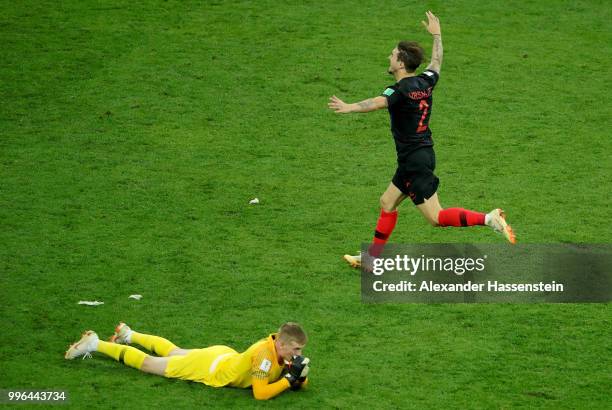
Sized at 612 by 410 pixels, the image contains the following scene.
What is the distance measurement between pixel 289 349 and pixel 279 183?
14.5 feet

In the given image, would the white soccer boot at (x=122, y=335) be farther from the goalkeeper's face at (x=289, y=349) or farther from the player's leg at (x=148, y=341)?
the goalkeeper's face at (x=289, y=349)

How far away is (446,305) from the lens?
929 centimetres

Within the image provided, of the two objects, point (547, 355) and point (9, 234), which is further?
point (9, 234)

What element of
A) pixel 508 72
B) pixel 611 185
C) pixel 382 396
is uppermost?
pixel 508 72

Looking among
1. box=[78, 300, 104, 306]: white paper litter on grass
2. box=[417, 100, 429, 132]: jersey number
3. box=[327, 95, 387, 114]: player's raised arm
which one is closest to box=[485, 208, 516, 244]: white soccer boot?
box=[417, 100, 429, 132]: jersey number

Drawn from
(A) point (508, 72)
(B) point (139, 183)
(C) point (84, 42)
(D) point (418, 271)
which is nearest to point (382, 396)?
(D) point (418, 271)

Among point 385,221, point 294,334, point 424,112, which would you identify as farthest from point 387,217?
point 294,334

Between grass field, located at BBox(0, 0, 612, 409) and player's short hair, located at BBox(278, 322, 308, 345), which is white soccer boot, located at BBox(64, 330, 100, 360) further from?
player's short hair, located at BBox(278, 322, 308, 345)

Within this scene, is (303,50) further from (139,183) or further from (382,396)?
(382,396)

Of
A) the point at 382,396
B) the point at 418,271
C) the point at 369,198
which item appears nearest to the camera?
the point at 382,396

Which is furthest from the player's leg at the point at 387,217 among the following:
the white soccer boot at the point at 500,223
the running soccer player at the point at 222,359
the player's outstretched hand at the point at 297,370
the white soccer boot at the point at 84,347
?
the white soccer boot at the point at 84,347

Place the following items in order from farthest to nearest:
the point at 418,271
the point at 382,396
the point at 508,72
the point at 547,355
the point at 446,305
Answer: the point at 508,72 < the point at 418,271 < the point at 446,305 < the point at 547,355 < the point at 382,396

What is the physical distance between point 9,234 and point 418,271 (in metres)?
4.15

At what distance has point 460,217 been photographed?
9.34m
